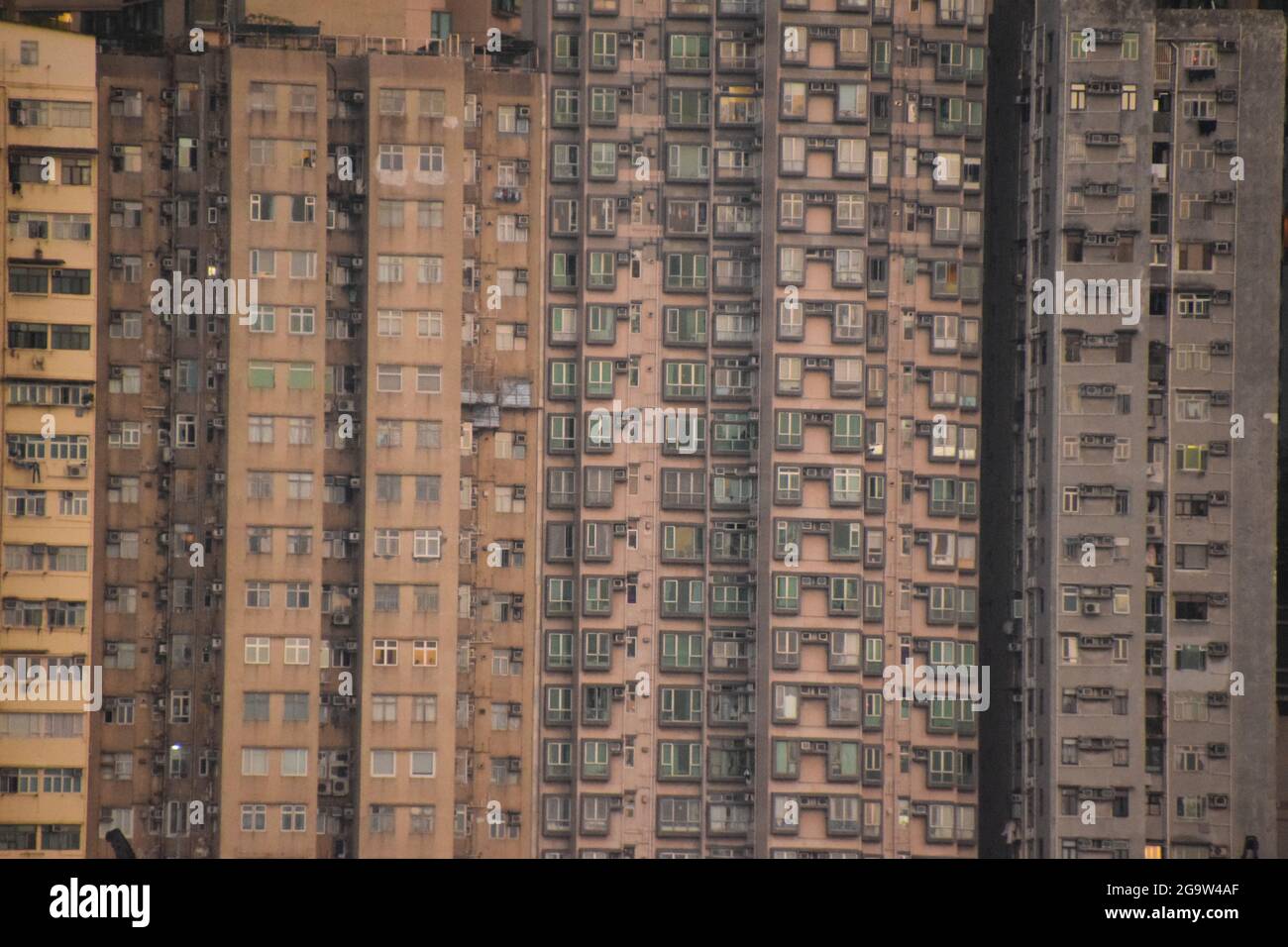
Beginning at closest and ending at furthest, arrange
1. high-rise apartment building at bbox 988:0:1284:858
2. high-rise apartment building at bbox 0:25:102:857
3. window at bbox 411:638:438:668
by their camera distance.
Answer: high-rise apartment building at bbox 0:25:102:857
window at bbox 411:638:438:668
high-rise apartment building at bbox 988:0:1284:858

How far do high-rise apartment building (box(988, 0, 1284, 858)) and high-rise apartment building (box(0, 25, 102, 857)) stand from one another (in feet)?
101

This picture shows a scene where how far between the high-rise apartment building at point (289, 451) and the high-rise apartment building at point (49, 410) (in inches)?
5.3

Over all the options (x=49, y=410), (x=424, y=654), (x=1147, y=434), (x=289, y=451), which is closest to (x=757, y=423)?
(x=1147, y=434)

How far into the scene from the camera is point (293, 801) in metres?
98.6

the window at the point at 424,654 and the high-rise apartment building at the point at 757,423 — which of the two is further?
the high-rise apartment building at the point at 757,423

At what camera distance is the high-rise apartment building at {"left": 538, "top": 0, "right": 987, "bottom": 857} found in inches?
3949

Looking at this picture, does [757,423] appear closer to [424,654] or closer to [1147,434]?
[1147,434]

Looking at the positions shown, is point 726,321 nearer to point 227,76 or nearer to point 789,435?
point 789,435

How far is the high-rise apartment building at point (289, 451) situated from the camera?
324ft

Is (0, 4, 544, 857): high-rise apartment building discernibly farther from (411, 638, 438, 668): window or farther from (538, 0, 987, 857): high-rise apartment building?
(538, 0, 987, 857): high-rise apartment building

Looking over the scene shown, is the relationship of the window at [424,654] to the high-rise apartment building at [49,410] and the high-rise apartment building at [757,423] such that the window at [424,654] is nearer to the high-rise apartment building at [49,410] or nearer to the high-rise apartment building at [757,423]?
the high-rise apartment building at [757,423]

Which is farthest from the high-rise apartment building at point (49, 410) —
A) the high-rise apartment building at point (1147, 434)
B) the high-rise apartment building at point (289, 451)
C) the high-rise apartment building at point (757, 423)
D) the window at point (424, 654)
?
the high-rise apartment building at point (1147, 434)

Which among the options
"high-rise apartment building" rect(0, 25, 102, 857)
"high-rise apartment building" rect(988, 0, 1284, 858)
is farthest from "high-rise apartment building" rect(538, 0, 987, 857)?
"high-rise apartment building" rect(0, 25, 102, 857)

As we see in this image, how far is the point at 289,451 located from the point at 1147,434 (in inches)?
1111
